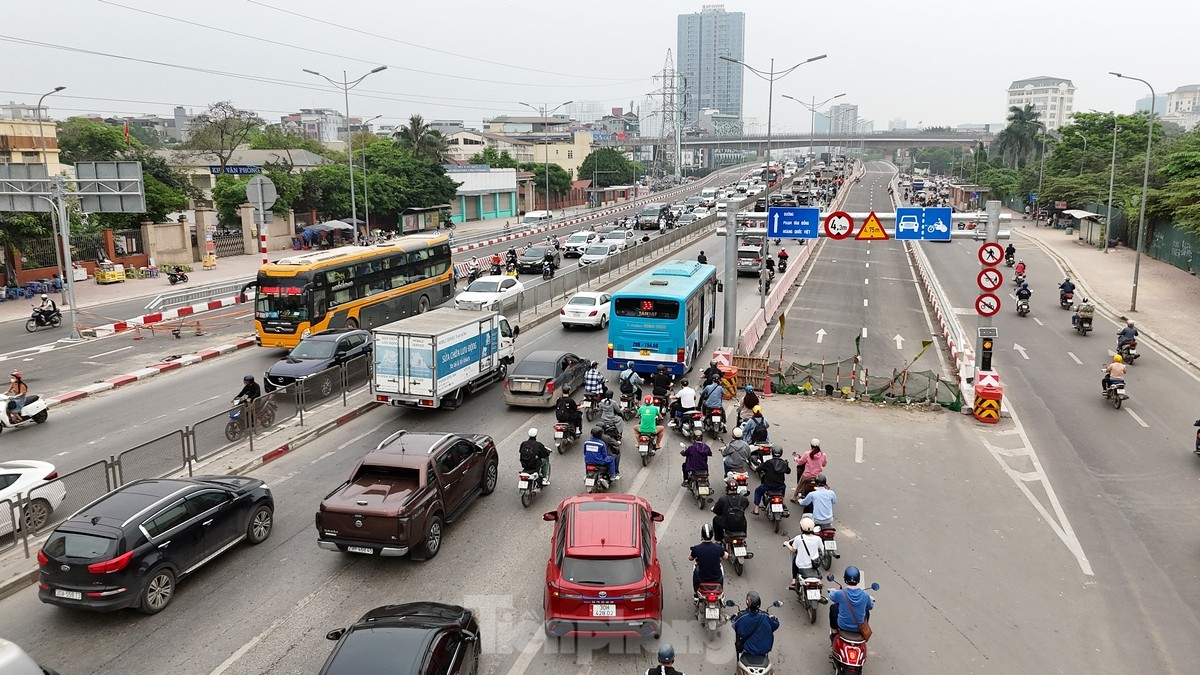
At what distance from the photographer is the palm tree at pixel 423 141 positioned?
86312 millimetres

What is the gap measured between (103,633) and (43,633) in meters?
0.80

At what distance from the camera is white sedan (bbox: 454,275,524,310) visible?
31855 millimetres

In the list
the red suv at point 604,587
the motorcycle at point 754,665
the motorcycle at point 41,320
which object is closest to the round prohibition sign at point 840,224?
the red suv at point 604,587

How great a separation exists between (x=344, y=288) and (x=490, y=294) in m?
6.74

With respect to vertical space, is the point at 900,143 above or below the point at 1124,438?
above

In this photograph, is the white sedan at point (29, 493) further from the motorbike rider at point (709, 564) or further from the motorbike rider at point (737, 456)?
the motorbike rider at point (737, 456)

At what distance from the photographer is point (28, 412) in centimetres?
1972

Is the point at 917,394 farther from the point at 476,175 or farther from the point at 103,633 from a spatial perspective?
the point at 476,175

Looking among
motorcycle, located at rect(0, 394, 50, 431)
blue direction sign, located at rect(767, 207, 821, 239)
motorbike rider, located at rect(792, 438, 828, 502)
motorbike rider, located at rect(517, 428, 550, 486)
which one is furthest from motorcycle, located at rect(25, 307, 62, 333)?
motorbike rider, located at rect(792, 438, 828, 502)

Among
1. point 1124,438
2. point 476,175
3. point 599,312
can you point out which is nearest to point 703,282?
point 599,312

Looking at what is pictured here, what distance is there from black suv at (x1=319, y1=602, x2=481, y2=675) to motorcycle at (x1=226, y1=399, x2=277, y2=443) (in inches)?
368

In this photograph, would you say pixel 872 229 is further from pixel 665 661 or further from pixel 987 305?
pixel 665 661

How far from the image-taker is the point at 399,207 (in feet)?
234

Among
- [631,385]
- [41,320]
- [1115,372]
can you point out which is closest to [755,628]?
[631,385]
